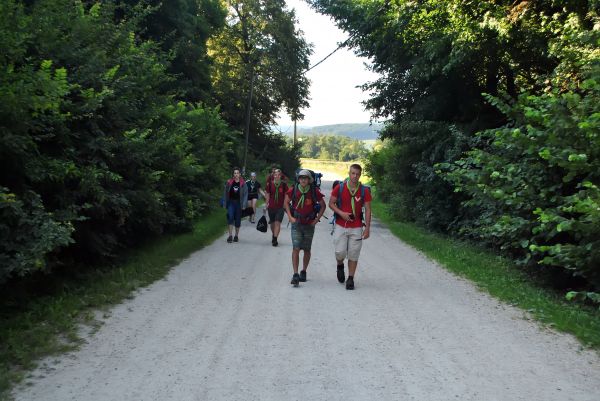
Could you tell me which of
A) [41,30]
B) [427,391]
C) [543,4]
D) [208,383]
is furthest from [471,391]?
[543,4]

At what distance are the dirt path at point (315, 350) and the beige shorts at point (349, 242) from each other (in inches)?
20.2

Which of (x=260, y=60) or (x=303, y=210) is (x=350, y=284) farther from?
(x=260, y=60)

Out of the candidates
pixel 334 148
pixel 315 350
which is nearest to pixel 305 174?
pixel 315 350

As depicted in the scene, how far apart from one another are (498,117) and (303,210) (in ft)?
31.1

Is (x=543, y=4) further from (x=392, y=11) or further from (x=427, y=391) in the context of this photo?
(x=427, y=391)

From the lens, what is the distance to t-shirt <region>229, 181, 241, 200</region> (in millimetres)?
13500

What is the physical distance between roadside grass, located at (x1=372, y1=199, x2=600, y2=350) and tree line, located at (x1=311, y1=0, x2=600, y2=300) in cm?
40

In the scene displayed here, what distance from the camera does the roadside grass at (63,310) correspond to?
4703 millimetres

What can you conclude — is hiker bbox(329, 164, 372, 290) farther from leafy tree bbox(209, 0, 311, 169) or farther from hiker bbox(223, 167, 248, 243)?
leafy tree bbox(209, 0, 311, 169)

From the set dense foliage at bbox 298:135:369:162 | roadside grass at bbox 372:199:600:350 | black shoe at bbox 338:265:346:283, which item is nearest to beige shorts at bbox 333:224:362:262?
black shoe at bbox 338:265:346:283

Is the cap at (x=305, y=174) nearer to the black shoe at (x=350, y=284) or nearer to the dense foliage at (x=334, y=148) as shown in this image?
the black shoe at (x=350, y=284)

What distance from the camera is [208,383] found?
4324mm

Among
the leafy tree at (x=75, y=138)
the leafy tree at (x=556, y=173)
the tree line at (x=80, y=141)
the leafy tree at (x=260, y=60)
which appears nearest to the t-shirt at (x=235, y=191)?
the tree line at (x=80, y=141)

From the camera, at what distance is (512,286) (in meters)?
8.66
